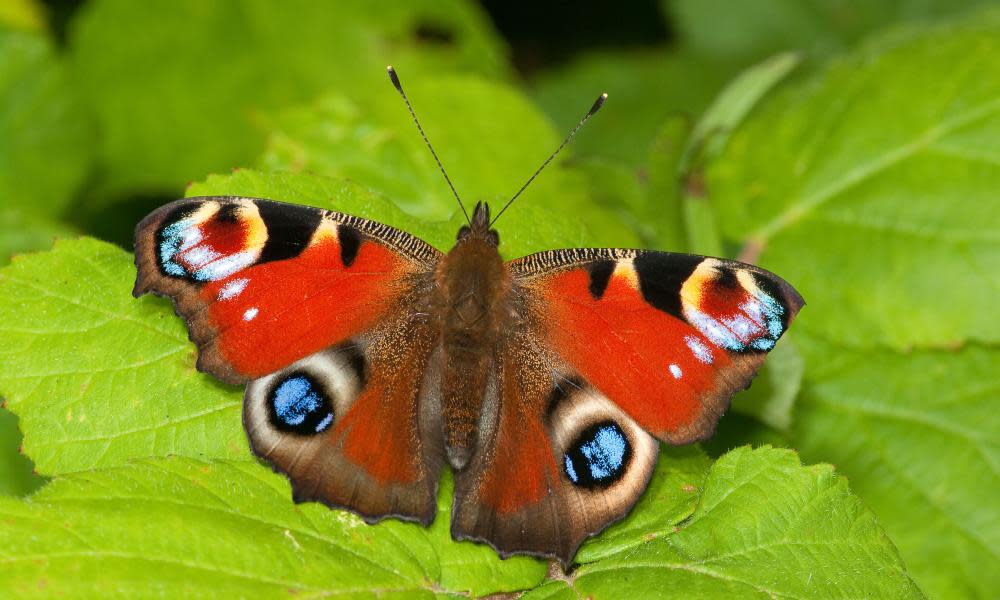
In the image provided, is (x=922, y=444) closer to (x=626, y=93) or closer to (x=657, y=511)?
(x=657, y=511)

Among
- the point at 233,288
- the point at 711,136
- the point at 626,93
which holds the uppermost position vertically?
the point at 711,136

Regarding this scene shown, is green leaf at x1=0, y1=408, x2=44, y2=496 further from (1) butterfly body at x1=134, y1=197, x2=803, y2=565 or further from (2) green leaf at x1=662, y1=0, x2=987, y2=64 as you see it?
(2) green leaf at x1=662, y1=0, x2=987, y2=64

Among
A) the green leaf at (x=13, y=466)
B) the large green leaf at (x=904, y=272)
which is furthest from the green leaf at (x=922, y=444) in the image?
the green leaf at (x=13, y=466)

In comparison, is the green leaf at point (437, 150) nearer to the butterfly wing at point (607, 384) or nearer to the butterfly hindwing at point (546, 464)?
the butterfly wing at point (607, 384)

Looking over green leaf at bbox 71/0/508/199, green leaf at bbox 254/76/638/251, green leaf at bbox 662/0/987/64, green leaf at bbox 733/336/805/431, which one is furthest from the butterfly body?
green leaf at bbox 662/0/987/64

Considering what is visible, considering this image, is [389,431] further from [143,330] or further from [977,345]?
[977,345]

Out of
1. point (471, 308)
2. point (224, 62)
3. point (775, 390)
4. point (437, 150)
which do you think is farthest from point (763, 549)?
point (224, 62)
